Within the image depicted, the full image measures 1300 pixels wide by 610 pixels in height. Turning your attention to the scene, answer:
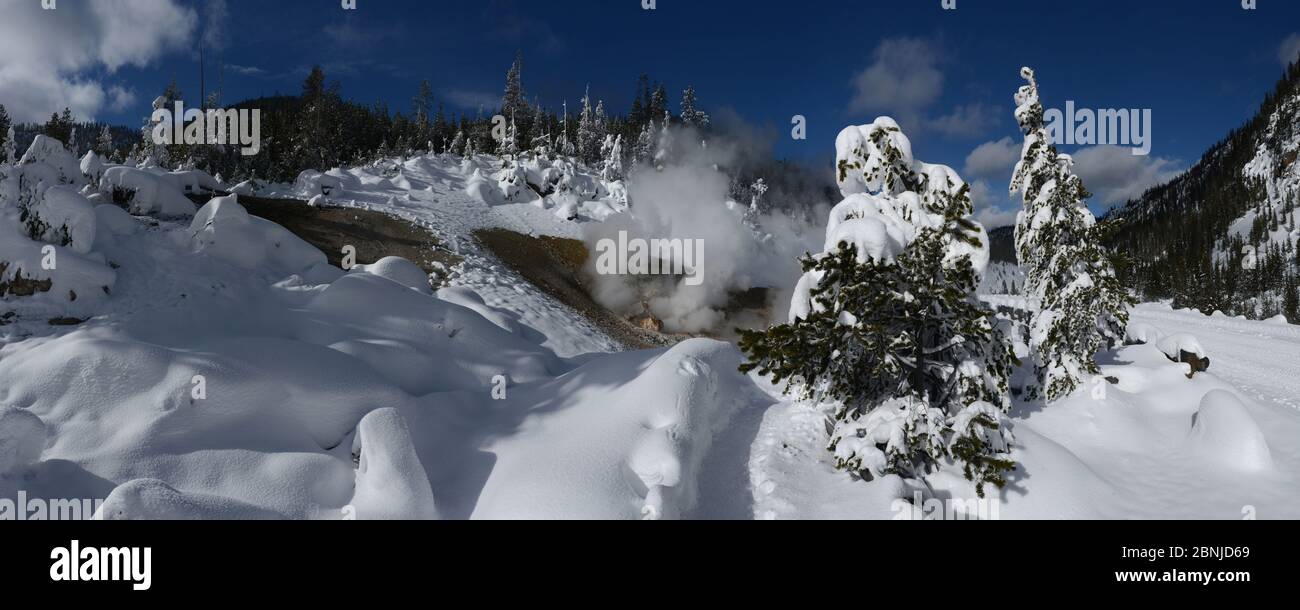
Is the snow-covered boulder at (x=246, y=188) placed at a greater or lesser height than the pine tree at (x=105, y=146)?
lesser

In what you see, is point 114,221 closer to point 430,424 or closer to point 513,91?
point 430,424

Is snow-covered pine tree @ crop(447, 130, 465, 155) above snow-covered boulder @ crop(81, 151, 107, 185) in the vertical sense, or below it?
above

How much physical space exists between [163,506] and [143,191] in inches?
745

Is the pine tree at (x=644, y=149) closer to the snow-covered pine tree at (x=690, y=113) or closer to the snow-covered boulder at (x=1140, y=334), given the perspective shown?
the snow-covered pine tree at (x=690, y=113)

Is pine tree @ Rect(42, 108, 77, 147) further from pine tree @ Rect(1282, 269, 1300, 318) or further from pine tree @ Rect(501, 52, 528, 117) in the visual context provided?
pine tree @ Rect(1282, 269, 1300, 318)

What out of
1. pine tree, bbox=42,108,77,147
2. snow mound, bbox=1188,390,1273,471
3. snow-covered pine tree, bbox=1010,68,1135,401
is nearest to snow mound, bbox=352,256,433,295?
snow-covered pine tree, bbox=1010,68,1135,401

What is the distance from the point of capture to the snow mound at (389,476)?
5.41 meters

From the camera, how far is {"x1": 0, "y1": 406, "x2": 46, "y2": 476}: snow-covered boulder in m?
5.54

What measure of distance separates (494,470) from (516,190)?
3279 cm

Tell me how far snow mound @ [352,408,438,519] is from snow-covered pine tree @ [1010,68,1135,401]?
36.5 ft

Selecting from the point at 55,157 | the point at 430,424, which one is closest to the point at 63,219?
the point at 55,157

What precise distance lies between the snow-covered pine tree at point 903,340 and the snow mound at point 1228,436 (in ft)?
9.94

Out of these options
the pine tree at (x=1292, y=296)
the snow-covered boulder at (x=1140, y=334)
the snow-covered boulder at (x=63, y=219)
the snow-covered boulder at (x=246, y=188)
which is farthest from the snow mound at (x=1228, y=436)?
the pine tree at (x=1292, y=296)

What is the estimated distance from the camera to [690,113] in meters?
79.8
